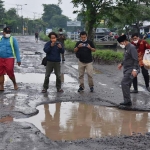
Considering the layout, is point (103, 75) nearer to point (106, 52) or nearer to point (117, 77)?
point (117, 77)

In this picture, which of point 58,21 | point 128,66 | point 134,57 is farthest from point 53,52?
point 58,21

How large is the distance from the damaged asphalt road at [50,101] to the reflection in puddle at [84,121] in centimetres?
26

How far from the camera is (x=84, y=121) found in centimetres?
662

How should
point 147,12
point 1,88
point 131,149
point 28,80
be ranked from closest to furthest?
point 131,149 < point 1,88 < point 28,80 < point 147,12

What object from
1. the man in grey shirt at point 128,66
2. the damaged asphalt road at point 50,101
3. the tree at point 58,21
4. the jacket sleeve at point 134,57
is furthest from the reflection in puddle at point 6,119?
the tree at point 58,21

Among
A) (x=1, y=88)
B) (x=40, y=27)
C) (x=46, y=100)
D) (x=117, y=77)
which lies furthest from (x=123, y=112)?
(x=40, y=27)

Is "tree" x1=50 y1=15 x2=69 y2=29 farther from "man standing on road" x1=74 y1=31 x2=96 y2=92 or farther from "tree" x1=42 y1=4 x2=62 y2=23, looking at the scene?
"man standing on road" x1=74 y1=31 x2=96 y2=92

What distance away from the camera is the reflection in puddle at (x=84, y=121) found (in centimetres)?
583

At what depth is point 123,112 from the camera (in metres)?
7.42

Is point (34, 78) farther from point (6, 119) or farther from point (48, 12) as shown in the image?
point (48, 12)

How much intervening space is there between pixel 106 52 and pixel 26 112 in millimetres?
11712

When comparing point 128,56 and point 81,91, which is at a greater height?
point 128,56

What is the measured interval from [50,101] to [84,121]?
5.76ft

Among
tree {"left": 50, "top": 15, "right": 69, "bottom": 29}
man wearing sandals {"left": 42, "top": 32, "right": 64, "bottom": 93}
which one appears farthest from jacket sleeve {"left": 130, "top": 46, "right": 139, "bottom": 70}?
tree {"left": 50, "top": 15, "right": 69, "bottom": 29}
